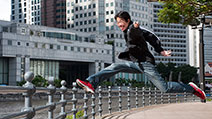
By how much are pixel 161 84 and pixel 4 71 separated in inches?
2681

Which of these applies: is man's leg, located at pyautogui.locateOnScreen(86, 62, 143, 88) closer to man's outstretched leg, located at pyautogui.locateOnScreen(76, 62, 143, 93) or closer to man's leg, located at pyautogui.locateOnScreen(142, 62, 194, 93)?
man's outstretched leg, located at pyautogui.locateOnScreen(76, 62, 143, 93)

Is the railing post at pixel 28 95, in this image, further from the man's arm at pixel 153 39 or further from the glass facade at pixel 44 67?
the glass facade at pixel 44 67

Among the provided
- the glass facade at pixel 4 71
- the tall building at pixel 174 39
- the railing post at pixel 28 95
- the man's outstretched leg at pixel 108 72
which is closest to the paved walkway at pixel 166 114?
the man's outstretched leg at pixel 108 72

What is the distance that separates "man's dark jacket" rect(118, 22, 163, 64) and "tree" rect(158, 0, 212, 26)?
3372 millimetres

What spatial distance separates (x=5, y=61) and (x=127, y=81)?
3421cm

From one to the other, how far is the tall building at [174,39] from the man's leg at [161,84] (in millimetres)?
149125

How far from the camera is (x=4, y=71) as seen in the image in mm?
72000

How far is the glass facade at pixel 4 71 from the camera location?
71.2 meters

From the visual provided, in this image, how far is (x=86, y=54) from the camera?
85.2 metres

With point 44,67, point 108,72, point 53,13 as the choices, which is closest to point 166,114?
point 108,72

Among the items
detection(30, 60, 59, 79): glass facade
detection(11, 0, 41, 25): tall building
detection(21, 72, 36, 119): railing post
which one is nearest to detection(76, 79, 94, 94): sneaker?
detection(21, 72, 36, 119): railing post

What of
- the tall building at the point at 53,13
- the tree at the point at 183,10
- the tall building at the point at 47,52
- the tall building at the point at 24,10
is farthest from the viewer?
the tall building at the point at 24,10

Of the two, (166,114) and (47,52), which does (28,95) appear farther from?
(47,52)

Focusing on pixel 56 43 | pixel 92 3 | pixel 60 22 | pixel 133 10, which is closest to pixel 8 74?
pixel 56 43
